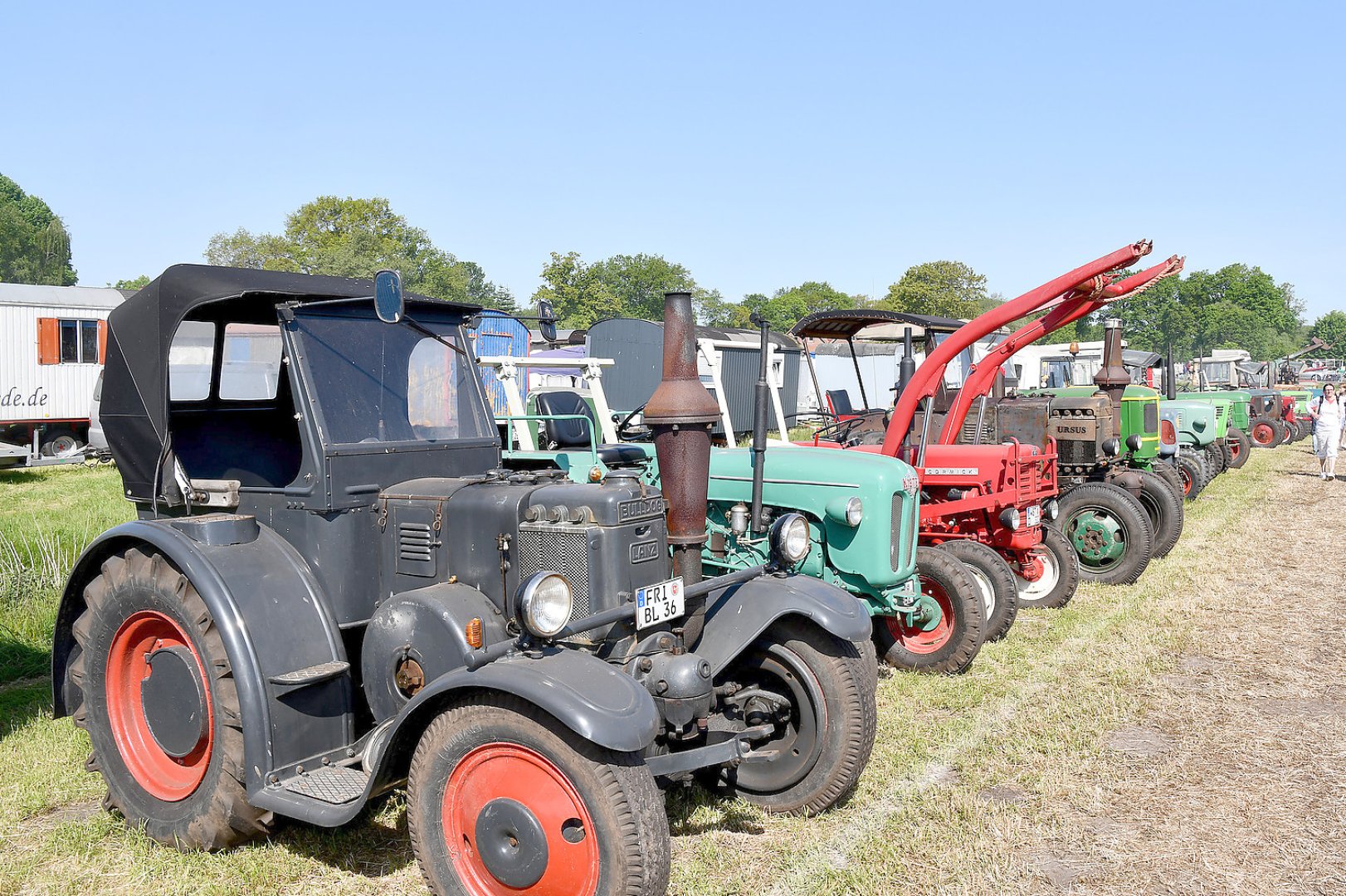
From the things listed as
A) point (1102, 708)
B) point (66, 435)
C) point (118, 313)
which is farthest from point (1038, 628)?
point (66, 435)

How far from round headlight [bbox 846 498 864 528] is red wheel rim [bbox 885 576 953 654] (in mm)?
943

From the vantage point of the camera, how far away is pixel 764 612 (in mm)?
3578

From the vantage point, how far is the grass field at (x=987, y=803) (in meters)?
3.34

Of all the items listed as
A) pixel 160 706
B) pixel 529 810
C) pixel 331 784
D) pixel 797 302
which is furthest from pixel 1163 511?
pixel 797 302

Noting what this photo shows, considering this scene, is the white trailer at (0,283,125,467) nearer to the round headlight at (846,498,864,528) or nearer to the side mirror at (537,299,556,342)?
the side mirror at (537,299,556,342)

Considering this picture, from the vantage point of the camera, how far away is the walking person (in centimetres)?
1558

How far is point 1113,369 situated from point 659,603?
27.3 ft

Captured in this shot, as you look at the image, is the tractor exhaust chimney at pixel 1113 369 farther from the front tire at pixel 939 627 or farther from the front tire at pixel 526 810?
the front tire at pixel 526 810

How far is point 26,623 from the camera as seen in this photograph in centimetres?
616

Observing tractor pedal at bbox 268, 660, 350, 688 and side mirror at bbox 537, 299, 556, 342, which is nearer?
tractor pedal at bbox 268, 660, 350, 688

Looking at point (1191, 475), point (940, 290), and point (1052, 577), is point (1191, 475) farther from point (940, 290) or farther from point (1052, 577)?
point (940, 290)

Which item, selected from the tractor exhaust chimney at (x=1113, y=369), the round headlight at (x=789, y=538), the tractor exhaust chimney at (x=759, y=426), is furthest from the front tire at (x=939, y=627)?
the tractor exhaust chimney at (x=1113, y=369)

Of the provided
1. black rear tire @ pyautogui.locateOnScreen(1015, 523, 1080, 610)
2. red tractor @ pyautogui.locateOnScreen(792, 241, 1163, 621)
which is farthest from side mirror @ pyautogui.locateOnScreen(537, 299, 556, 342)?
black rear tire @ pyautogui.locateOnScreen(1015, 523, 1080, 610)

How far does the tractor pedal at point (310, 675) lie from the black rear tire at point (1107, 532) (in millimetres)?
6910
